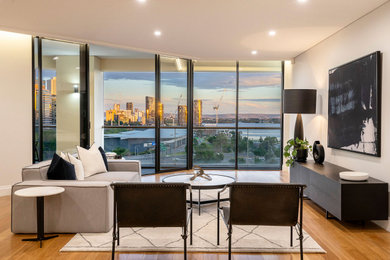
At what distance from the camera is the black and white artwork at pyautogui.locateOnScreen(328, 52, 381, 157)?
369 centimetres

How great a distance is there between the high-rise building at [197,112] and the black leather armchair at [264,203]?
16.9 feet

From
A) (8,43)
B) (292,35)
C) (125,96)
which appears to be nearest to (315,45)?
(292,35)

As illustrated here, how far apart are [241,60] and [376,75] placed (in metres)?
4.06

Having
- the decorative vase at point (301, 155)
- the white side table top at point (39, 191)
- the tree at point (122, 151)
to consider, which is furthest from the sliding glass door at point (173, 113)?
the white side table top at point (39, 191)

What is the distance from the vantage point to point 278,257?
2840 millimetres

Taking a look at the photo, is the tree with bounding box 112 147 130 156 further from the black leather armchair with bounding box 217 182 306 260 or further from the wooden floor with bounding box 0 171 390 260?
the black leather armchair with bounding box 217 182 306 260

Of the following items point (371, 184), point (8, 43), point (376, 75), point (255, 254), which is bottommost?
point (255, 254)

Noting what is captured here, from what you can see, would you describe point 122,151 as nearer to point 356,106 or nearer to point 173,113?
point 173,113

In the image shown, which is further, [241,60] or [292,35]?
[241,60]

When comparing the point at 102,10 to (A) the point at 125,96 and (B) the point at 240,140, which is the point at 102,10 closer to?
(A) the point at 125,96

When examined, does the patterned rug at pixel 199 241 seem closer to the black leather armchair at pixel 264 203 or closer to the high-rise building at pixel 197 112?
the black leather armchair at pixel 264 203

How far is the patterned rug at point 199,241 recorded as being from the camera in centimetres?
299

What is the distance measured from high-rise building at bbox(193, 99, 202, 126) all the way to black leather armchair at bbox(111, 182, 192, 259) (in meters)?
5.14

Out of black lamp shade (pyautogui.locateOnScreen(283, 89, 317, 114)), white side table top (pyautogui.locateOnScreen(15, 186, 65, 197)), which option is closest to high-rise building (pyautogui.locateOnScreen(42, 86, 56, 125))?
white side table top (pyautogui.locateOnScreen(15, 186, 65, 197))
